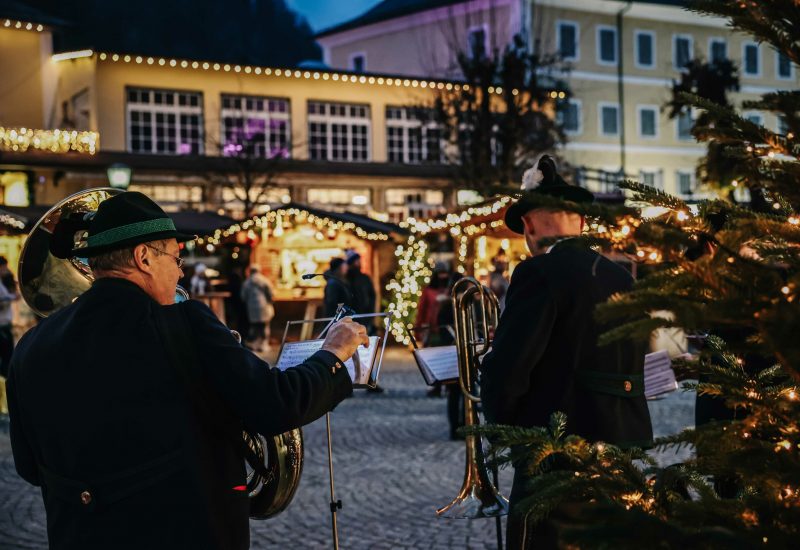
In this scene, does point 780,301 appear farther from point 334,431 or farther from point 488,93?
point 488,93

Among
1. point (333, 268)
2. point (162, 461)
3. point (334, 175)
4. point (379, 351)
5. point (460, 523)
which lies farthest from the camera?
point (334, 175)

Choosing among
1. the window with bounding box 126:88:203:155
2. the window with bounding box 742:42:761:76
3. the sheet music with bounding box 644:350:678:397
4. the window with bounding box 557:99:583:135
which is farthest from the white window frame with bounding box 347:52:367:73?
the sheet music with bounding box 644:350:678:397

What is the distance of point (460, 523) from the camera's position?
7293 mm

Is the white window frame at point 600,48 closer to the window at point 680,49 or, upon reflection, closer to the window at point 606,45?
the window at point 606,45

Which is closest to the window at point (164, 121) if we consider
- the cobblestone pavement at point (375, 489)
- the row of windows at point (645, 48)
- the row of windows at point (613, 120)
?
the row of windows at point (613, 120)

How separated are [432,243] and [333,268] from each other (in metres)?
12.9

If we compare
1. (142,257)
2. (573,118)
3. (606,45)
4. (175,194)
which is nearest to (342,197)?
(175,194)

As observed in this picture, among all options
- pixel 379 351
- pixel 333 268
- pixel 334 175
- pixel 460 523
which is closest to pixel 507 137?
pixel 334 175

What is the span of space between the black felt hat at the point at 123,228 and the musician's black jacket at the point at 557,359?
1280mm

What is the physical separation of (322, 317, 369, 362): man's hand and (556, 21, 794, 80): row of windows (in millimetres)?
44200

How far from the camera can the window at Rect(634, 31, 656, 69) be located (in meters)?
49.0

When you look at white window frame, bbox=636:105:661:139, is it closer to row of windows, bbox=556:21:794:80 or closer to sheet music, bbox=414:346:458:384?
row of windows, bbox=556:21:794:80

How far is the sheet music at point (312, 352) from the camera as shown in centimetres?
373

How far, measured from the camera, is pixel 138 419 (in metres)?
2.85
